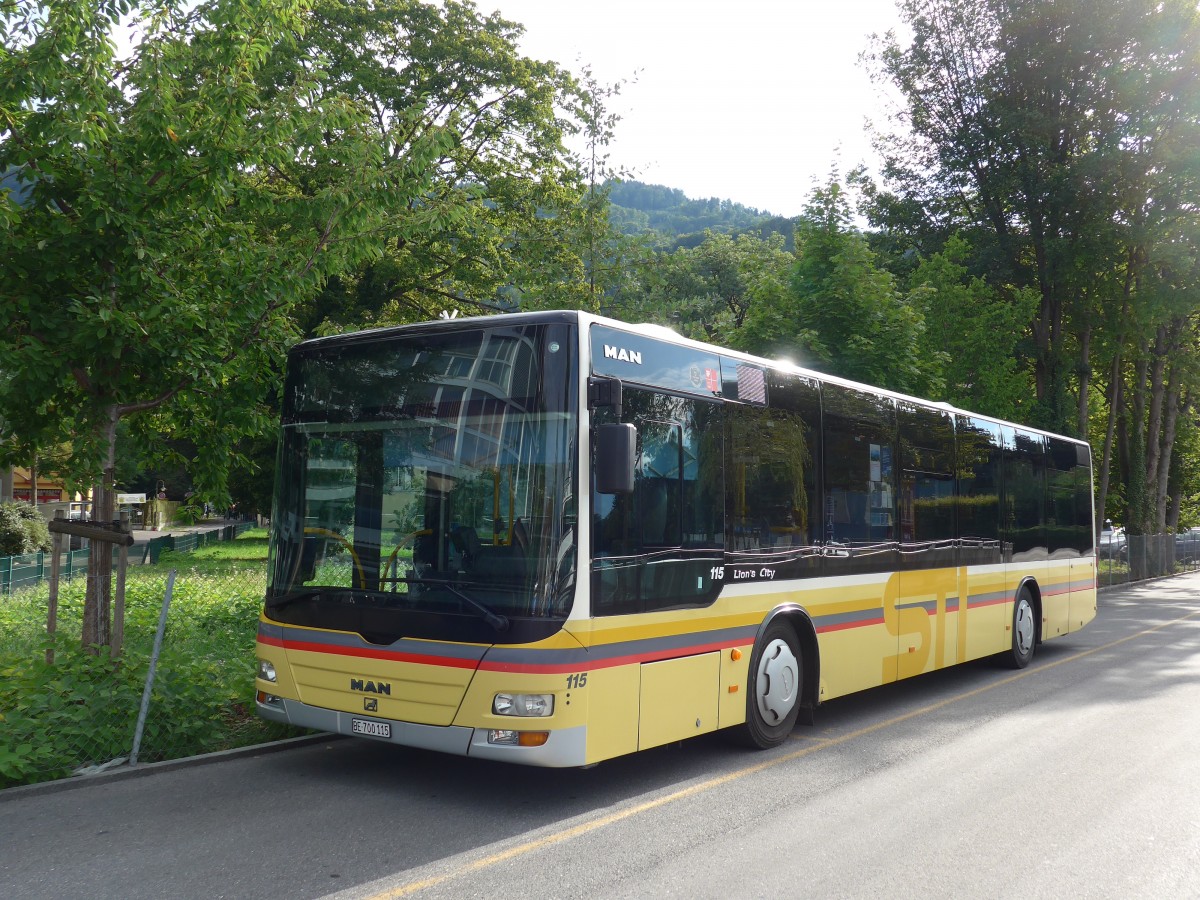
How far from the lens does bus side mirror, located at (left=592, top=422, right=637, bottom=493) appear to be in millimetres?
6031

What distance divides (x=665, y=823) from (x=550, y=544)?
1805 millimetres

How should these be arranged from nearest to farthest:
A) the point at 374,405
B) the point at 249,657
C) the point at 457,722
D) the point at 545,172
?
the point at 457,722
the point at 374,405
the point at 249,657
the point at 545,172

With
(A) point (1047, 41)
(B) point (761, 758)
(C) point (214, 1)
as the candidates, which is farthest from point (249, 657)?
(A) point (1047, 41)

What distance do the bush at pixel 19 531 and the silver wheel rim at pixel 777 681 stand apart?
73.8ft

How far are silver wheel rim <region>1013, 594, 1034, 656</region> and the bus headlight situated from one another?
29.9 ft

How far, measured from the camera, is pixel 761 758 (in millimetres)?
7812

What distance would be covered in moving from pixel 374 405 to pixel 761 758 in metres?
3.98

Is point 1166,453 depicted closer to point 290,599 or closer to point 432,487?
point 432,487

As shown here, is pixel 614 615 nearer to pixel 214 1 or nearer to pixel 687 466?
pixel 687 466

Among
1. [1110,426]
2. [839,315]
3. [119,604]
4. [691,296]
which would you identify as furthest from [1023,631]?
[1110,426]

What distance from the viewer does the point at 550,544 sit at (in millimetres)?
6074

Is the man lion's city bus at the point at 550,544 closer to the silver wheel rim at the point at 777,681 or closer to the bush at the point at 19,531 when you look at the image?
the silver wheel rim at the point at 777,681

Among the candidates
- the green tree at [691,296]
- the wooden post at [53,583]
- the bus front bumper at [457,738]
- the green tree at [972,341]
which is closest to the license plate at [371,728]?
the bus front bumper at [457,738]

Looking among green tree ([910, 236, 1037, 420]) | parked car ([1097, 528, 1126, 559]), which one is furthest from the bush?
parked car ([1097, 528, 1126, 559])
